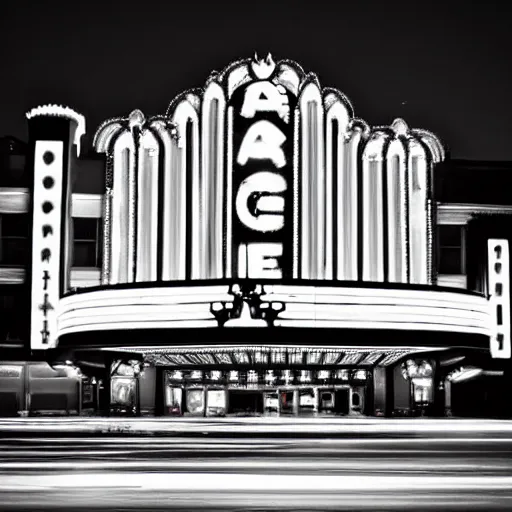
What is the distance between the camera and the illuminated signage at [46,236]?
3428 cm

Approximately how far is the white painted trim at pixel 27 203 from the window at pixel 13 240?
65 cm

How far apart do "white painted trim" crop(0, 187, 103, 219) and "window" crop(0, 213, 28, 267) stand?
645 mm

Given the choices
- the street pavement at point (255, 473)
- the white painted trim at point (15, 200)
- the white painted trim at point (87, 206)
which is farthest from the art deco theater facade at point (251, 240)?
the street pavement at point (255, 473)

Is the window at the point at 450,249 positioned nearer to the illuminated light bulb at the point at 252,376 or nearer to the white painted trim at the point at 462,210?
the white painted trim at the point at 462,210

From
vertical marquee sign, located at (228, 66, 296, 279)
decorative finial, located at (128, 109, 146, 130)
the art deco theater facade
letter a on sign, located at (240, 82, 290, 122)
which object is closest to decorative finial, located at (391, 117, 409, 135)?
the art deco theater facade

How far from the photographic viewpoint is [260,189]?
107 ft

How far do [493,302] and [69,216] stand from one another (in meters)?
14.8

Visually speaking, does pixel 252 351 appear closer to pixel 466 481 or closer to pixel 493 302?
pixel 493 302

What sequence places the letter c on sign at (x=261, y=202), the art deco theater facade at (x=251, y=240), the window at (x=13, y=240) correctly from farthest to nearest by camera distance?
the window at (x=13, y=240)
the letter c on sign at (x=261, y=202)
the art deco theater facade at (x=251, y=240)

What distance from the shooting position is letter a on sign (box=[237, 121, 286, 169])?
32.8m

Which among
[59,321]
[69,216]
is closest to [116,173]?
[69,216]

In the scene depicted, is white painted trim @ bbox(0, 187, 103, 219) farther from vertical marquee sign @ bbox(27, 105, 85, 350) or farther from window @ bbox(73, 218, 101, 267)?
vertical marquee sign @ bbox(27, 105, 85, 350)

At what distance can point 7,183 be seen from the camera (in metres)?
36.9

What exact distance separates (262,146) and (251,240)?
10.0 feet
